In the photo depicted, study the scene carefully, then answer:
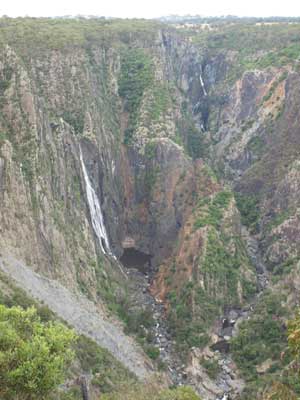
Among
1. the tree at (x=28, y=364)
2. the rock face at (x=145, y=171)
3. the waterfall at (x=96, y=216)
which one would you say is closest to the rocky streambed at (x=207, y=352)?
the rock face at (x=145, y=171)

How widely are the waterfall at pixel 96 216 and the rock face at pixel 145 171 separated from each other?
59cm

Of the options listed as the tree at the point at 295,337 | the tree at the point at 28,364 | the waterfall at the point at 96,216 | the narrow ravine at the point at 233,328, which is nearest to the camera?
the tree at the point at 295,337

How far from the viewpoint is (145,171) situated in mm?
63344

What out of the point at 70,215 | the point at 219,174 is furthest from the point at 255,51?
the point at 70,215

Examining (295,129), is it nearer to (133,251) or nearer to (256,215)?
(256,215)

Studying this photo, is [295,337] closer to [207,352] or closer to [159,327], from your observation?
[207,352]

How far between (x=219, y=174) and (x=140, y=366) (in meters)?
37.5

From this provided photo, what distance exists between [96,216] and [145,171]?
1083cm

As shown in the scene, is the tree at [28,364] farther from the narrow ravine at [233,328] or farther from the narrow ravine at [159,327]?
the narrow ravine at [233,328]

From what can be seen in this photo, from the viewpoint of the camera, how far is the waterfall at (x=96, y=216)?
53128 millimetres

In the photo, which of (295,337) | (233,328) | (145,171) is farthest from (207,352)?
(295,337)

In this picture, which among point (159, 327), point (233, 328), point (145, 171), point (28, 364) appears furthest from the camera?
point (145, 171)

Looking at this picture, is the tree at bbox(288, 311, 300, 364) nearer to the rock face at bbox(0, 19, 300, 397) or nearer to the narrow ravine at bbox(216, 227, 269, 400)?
the narrow ravine at bbox(216, 227, 269, 400)

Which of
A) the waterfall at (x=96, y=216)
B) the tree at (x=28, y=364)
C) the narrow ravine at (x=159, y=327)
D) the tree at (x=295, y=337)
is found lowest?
the narrow ravine at (x=159, y=327)
